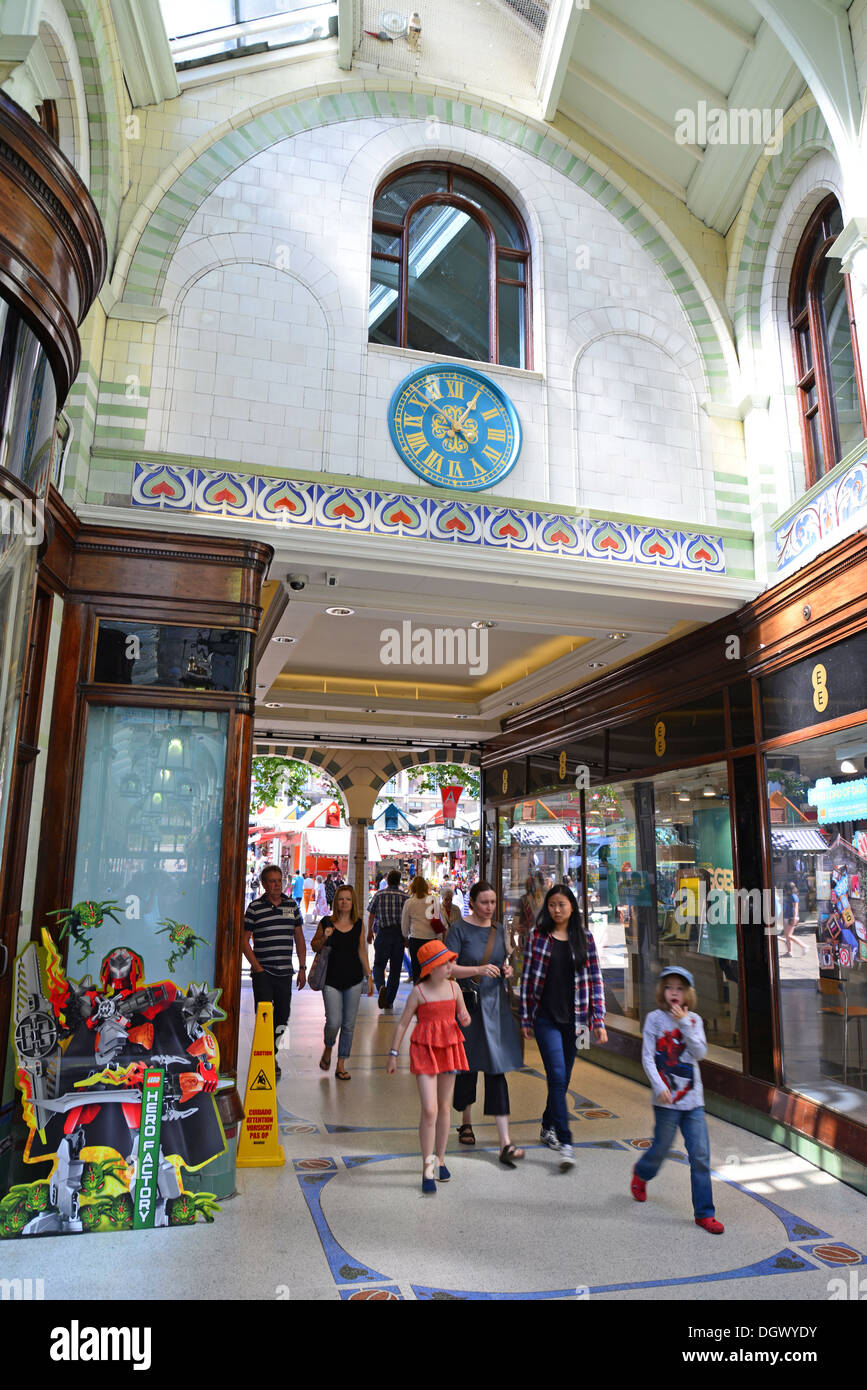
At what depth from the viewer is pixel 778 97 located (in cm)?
577

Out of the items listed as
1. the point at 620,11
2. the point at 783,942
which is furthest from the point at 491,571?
the point at 620,11

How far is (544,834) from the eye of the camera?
9883 mm

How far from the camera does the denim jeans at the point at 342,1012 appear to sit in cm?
656

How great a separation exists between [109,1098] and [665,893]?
459cm

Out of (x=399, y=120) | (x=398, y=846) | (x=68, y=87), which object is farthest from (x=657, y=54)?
(x=398, y=846)

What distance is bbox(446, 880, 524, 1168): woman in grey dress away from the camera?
16.1 ft

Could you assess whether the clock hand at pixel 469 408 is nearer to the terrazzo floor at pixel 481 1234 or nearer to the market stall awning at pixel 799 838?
the market stall awning at pixel 799 838

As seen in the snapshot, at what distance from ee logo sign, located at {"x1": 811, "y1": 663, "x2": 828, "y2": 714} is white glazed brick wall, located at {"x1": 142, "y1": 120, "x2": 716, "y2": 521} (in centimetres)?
149

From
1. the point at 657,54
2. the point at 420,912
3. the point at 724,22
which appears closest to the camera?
the point at 724,22

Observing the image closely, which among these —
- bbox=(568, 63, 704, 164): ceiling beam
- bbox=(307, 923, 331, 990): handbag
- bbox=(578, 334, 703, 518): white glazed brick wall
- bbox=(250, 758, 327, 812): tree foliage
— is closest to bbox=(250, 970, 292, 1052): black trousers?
bbox=(307, 923, 331, 990): handbag

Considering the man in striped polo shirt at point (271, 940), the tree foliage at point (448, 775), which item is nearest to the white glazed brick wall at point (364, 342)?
the man in striped polo shirt at point (271, 940)

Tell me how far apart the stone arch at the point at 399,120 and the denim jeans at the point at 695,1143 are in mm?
4854

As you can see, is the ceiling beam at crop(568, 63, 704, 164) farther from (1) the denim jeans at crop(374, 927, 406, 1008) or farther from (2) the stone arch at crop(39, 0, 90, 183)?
(1) the denim jeans at crop(374, 927, 406, 1008)

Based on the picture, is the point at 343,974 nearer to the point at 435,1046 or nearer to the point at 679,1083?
the point at 435,1046
